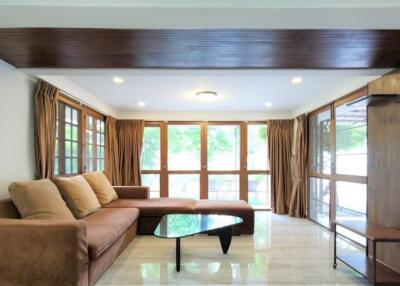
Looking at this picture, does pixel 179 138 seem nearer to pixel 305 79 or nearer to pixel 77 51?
pixel 305 79

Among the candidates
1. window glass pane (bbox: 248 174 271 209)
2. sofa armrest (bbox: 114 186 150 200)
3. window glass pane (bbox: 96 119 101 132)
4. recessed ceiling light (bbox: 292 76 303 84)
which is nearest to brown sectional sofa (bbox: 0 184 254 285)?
sofa armrest (bbox: 114 186 150 200)

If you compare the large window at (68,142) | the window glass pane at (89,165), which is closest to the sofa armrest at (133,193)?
the window glass pane at (89,165)

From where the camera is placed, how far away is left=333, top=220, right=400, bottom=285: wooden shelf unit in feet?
7.94

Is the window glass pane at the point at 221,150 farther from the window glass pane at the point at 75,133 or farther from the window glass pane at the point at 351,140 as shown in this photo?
the window glass pane at the point at 75,133

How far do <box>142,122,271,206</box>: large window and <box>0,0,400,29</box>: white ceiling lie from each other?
14.0 ft

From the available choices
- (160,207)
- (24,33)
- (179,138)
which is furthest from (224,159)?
(24,33)

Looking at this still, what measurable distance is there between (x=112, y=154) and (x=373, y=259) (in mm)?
4845

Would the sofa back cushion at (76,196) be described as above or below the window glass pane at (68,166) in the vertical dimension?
below

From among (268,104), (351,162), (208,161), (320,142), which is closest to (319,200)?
(320,142)

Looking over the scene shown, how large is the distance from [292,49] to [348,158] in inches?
89.4

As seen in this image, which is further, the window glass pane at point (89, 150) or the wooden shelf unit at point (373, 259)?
the window glass pane at point (89, 150)

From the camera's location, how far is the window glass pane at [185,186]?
247 inches

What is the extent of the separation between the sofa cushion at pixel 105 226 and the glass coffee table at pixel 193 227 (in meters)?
0.42

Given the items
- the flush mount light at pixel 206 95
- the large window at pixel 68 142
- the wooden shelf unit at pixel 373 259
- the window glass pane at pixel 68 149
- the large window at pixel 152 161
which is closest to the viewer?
the wooden shelf unit at pixel 373 259
